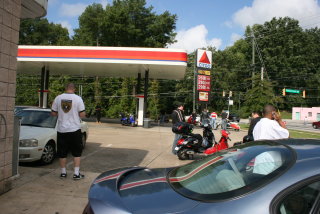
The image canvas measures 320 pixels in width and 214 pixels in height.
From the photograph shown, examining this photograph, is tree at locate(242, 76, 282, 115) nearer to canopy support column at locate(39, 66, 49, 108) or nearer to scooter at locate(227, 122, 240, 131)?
scooter at locate(227, 122, 240, 131)

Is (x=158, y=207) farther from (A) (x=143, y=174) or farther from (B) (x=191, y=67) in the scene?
(B) (x=191, y=67)

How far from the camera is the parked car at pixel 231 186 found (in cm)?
166

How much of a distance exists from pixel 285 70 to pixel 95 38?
1704 inches

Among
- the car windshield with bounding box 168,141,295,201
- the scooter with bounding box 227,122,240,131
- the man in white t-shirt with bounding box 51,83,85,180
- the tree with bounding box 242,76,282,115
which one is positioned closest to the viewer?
the car windshield with bounding box 168,141,295,201

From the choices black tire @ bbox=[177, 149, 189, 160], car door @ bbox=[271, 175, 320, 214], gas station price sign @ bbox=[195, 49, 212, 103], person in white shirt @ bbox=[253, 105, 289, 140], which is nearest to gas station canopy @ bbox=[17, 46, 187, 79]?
gas station price sign @ bbox=[195, 49, 212, 103]

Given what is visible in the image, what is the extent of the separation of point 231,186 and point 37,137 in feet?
18.2

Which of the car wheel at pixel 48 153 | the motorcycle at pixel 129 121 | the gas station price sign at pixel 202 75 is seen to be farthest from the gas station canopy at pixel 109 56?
the car wheel at pixel 48 153

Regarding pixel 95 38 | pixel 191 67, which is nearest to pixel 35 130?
pixel 95 38

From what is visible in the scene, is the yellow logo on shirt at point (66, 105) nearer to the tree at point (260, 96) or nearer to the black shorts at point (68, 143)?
the black shorts at point (68, 143)

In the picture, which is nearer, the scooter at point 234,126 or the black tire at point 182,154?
the black tire at point 182,154

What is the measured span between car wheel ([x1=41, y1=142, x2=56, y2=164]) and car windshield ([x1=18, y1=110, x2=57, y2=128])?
0.65m

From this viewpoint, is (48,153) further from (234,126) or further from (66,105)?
(234,126)

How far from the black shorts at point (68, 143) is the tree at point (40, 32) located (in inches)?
2163

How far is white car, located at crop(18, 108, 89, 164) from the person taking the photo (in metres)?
6.13
